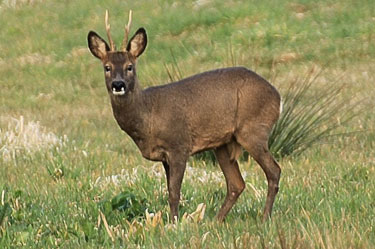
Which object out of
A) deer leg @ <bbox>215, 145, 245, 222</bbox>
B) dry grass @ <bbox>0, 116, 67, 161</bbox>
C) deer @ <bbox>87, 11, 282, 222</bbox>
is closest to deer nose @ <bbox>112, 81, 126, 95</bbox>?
deer @ <bbox>87, 11, 282, 222</bbox>

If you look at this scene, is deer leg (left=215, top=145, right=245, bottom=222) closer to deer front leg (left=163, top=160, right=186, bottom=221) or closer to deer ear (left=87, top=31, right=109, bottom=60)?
deer front leg (left=163, top=160, right=186, bottom=221)

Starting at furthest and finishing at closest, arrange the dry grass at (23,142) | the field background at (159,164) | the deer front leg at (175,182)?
the dry grass at (23,142), the deer front leg at (175,182), the field background at (159,164)

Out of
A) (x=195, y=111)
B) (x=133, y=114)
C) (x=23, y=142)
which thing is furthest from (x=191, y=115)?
(x=23, y=142)

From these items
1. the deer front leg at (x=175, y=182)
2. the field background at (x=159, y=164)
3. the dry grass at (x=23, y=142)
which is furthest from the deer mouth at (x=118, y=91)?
the dry grass at (x=23, y=142)

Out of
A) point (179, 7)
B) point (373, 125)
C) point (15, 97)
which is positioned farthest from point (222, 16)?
point (373, 125)

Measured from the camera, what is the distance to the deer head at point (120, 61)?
6.27 metres

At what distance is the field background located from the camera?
5.68 meters

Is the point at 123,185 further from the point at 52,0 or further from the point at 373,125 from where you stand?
the point at 52,0

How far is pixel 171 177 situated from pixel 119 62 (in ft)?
3.14

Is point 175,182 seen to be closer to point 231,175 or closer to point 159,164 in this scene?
point 231,175

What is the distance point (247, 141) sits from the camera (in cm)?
656

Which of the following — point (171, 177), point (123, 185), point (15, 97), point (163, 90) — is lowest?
point (15, 97)

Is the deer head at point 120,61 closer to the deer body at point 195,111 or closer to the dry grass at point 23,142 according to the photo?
the deer body at point 195,111

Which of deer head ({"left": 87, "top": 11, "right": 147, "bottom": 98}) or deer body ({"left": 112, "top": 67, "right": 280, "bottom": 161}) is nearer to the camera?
deer head ({"left": 87, "top": 11, "right": 147, "bottom": 98})
